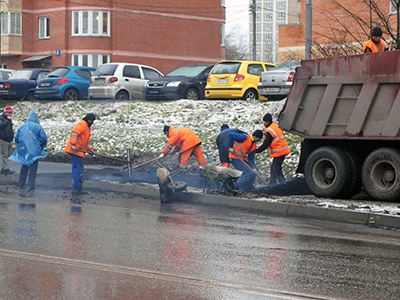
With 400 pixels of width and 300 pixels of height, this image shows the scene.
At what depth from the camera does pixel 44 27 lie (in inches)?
2191

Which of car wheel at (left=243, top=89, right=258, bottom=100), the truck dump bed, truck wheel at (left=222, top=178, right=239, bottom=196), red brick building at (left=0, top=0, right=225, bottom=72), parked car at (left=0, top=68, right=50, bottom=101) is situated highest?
red brick building at (left=0, top=0, right=225, bottom=72)

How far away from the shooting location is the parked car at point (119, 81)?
28.4 metres

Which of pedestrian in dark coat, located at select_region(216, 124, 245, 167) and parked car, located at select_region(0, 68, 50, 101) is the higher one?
parked car, located at select_region(0, 68, 50, 101)

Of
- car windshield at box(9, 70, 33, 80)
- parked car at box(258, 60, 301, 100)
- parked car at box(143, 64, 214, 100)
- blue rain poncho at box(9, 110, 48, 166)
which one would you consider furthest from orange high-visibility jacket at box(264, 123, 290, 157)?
car windshield at box(9, 70, 33, 80)

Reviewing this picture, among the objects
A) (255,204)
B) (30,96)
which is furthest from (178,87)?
(255,204)

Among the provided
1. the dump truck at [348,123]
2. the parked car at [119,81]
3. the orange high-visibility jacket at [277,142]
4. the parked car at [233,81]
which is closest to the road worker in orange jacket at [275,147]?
the orange high-visibility jacket at [277,142]

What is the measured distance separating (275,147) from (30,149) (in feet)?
15.4

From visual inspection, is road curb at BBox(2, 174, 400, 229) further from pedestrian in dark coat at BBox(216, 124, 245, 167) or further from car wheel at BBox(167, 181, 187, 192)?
pedestrian in dark coat at BBox(216, 124, 245, 167)

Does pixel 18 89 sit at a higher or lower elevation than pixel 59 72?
lower

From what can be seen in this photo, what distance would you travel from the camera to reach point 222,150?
637 inches

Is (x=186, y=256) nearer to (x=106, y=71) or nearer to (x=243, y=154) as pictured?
(x=243, y=154)

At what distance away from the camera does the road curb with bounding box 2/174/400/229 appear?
12.3m

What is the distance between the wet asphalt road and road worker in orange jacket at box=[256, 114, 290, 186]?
12.5 feet

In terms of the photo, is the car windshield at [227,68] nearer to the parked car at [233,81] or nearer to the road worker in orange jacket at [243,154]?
the parked car at [233,81]
